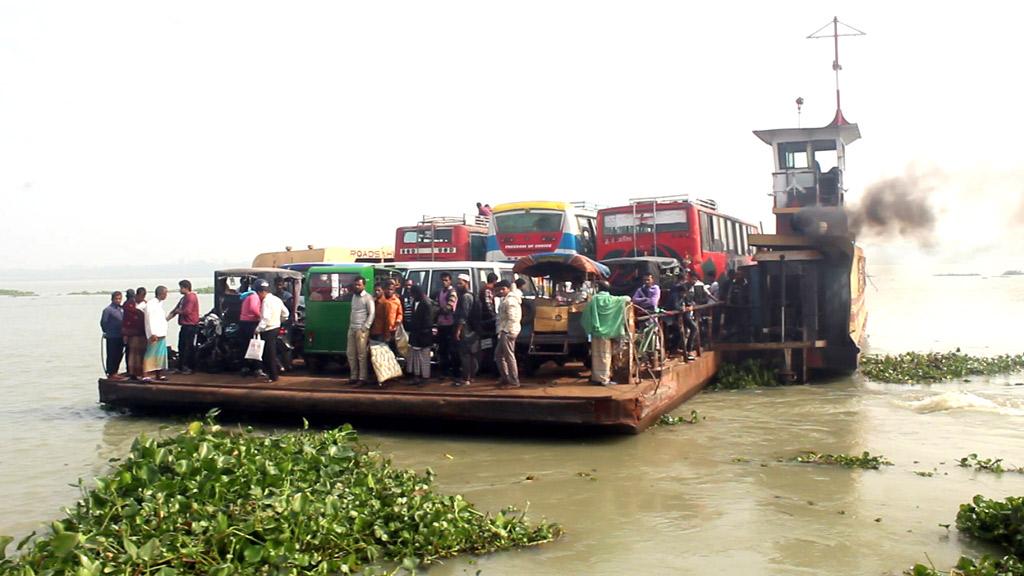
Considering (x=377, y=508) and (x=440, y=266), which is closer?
(x=377, y=508)

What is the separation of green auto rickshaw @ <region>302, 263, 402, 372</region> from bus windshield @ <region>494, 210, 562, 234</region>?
259 inches

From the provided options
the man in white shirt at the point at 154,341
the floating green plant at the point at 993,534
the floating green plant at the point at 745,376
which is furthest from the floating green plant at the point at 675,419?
the man in white shirt at the point at 154,341

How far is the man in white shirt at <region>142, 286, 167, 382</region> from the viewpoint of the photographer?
12992mm

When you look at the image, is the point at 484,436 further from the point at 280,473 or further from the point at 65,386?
the point at 65,386

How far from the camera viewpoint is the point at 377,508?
7230 mm

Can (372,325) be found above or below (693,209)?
below

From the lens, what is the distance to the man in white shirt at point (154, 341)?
13.0 m

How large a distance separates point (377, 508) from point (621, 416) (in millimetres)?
3853

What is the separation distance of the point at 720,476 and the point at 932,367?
1046 centimetres

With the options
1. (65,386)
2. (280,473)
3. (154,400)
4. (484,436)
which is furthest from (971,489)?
(65,386)

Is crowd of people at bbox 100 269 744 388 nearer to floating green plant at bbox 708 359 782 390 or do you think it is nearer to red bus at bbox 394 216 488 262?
floating green plant at bbox 708 359 782 390

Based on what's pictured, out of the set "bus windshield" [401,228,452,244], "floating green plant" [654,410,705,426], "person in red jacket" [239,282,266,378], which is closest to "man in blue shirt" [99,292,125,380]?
"person in red jacket" [239,282,266,378]

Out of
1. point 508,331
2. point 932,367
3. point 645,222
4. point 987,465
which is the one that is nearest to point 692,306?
point 508,331

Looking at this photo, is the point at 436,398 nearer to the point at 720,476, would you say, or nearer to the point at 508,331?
the point at 508,331
